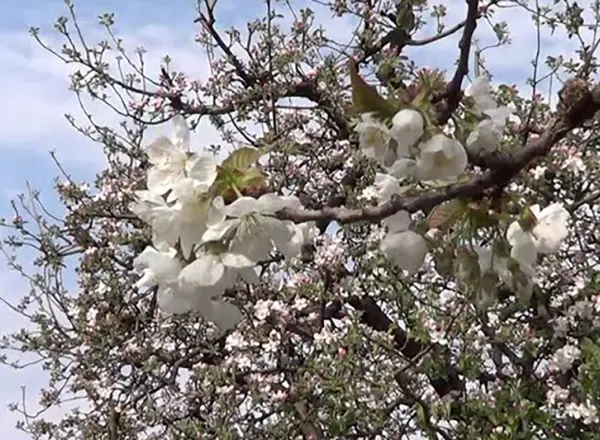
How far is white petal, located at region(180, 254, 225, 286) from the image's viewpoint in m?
0.74

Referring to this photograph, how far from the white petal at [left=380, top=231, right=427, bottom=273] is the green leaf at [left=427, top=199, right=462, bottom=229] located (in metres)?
0.02

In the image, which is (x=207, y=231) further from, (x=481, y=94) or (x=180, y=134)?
(x=481, y=94)

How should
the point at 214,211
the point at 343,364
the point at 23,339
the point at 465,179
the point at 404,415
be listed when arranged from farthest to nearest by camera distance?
the point at 23,339 → the point at 404,415 → the point at 343,364 → the point at 465,179 → the point at 214,211

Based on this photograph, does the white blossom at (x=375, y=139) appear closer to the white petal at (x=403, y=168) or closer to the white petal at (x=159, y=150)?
the white petal at (x=403, y=168)

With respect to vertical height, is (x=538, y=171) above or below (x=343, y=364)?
above

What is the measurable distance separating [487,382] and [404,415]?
0.27 m

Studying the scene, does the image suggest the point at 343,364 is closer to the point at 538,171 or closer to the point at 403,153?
the point at 538,171

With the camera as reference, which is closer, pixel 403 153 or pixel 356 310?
pixel 403 153

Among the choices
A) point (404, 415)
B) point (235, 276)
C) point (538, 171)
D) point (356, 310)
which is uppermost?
point (538, 171)

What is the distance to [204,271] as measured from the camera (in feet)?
2.44

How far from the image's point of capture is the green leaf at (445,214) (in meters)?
0.85

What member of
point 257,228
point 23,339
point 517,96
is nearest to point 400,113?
point 257,228

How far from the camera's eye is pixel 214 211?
75 cm

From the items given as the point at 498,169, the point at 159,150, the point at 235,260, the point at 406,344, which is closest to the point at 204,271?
the point at 235,260
